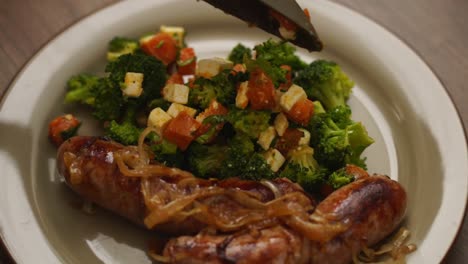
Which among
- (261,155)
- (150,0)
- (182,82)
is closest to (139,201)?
(261,155)

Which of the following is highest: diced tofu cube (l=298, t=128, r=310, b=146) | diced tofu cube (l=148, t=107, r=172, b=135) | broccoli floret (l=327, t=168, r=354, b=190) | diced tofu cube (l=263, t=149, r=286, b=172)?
diced tofu cube (l=298, t=128, r=310, b=146)

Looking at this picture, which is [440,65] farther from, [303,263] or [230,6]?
[303,263]

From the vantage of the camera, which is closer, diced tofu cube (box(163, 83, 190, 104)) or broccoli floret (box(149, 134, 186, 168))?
broccoli floret (box(149, 134, 186, 168))

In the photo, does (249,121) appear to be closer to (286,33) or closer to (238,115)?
(238,115)

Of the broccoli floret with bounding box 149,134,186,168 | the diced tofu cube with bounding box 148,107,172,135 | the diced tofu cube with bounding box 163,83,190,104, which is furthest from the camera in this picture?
the diced tofu cube with bounding box 163,83,190,104

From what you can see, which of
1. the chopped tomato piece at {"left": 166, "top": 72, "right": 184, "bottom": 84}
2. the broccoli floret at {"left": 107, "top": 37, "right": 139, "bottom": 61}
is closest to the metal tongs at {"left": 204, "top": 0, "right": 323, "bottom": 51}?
the chopped tomato piece at {"left": 166, "top": 72, "right": 184, "bottom": 84}

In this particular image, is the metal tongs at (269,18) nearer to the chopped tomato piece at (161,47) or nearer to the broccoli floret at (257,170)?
the broccoli floret at (257,170)

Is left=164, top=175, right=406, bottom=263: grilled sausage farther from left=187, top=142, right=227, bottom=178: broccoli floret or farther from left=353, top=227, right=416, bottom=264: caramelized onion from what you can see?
left=187, top=142, right=227, bottom=178: broccoli floret
